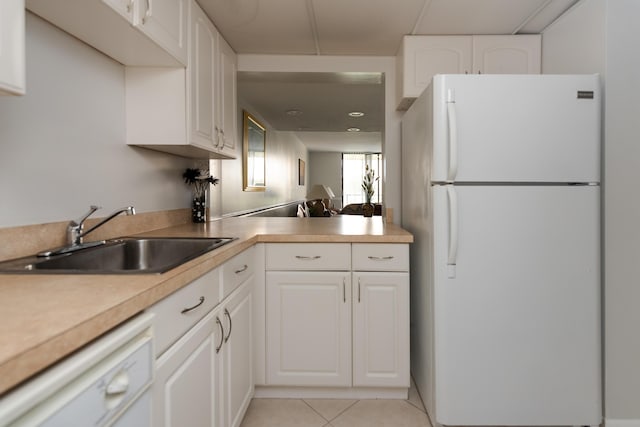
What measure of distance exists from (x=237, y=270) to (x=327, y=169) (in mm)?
9145

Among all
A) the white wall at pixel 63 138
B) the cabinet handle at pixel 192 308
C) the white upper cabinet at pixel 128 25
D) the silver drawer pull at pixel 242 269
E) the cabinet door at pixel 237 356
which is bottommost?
the cabinet door at pixel 237 356

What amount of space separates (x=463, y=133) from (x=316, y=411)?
60.4 inches

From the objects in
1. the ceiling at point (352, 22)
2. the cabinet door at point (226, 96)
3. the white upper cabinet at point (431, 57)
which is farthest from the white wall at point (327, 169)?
the white upper cabinet at point (431, 57)

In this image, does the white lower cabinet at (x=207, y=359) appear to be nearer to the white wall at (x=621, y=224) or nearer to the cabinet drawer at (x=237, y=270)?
the cabinet drawer at (x=237, y=270)

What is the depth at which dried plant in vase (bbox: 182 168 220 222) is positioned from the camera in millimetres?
2482

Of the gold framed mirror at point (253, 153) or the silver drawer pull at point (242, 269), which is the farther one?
the gold framed mirror at point (253, 153)

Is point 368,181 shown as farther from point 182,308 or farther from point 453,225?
point 182,308

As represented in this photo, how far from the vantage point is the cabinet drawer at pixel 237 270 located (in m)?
1.47

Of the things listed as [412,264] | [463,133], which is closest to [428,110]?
[463,133]

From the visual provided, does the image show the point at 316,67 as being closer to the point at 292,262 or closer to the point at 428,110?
the point at 428,110

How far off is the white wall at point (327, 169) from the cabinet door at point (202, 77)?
8.41 meters

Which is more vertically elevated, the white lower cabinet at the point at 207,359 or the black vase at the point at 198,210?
the black vase at the point at 198,210

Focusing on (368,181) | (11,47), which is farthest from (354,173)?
(11,47)

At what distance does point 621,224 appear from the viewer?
5.69ft
